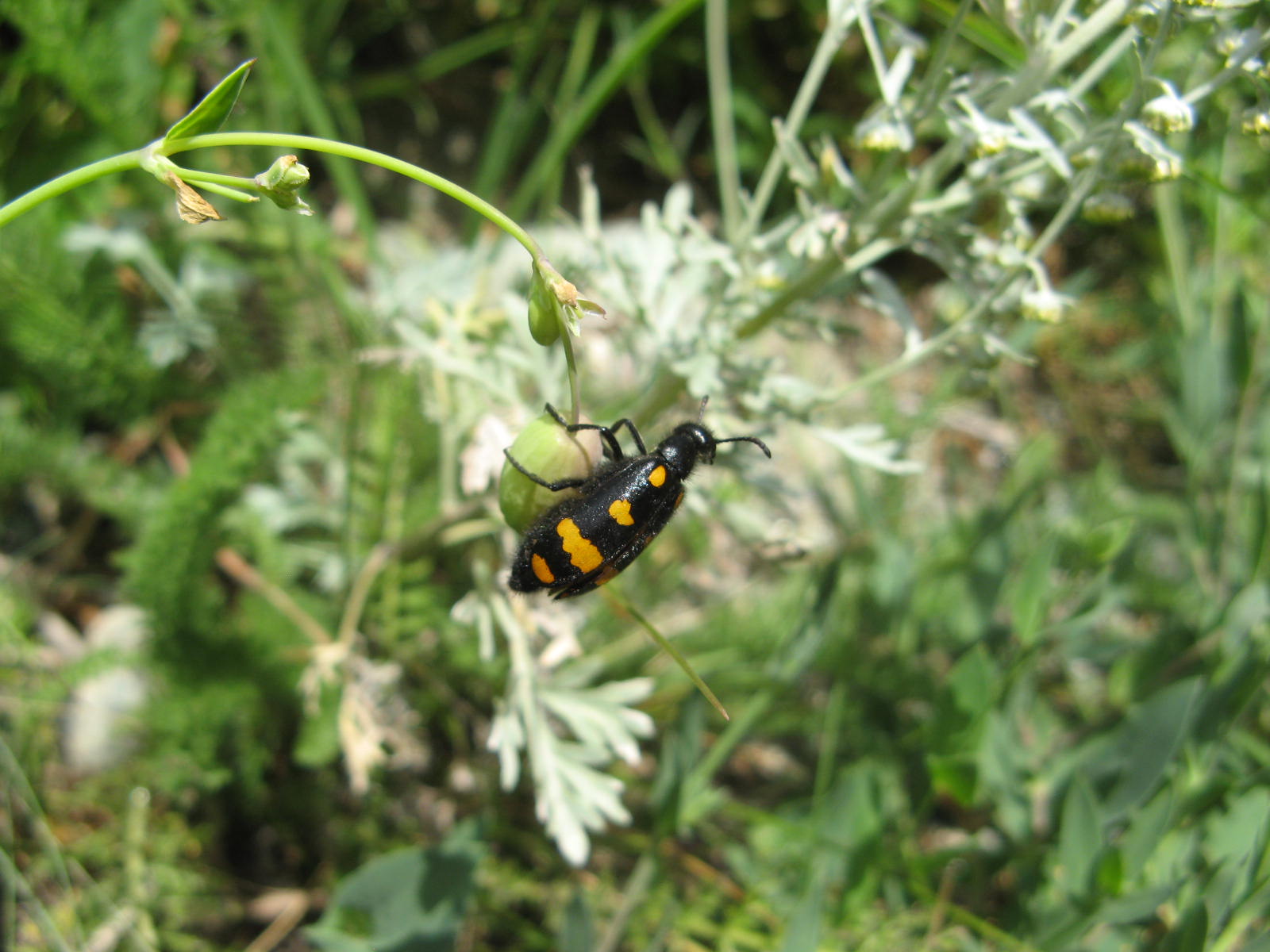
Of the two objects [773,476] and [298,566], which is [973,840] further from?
[298,566]

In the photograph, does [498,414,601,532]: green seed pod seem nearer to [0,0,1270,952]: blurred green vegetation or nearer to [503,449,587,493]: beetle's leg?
[503,449,587,493]: beetle's leg

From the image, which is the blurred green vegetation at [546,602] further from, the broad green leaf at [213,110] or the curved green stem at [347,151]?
the broad green leaf at [213,110]

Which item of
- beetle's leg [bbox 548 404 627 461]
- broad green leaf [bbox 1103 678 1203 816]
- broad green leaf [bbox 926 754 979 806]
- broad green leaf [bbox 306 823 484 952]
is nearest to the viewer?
beetle's leg [bbox 548 404 627 461]

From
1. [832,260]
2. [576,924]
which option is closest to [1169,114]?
[832,260]

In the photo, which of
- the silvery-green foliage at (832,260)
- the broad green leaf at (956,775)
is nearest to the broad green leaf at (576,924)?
the silvery-green foliage at (832,260)

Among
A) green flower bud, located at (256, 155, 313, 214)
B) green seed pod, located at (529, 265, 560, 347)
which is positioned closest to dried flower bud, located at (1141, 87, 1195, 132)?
green seed pod, located at (529, 265, 560, 347)

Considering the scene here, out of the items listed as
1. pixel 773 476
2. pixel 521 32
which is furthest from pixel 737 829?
pixel 521 32

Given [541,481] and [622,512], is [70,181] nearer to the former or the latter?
[541,481]
